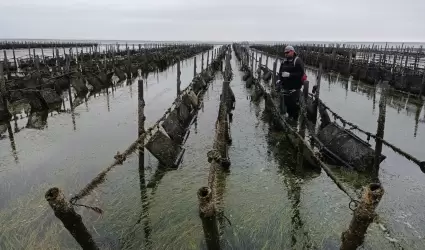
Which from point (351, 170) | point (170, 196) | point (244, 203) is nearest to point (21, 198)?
point (170, 196)

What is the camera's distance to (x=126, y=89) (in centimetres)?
2275

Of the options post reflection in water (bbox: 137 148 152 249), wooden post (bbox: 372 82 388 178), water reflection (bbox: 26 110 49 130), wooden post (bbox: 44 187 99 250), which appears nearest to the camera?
wooden post (bbox: 44 187 99 250)

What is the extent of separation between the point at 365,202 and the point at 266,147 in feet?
24.3

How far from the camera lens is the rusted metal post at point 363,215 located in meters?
3.09

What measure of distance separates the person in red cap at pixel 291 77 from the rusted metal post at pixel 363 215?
808 cm

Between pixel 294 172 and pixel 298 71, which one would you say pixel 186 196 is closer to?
pixel 294 172

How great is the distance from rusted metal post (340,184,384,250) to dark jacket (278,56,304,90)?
8083 millimetres

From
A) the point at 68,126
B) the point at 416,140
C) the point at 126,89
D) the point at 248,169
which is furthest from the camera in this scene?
the point at 126,89

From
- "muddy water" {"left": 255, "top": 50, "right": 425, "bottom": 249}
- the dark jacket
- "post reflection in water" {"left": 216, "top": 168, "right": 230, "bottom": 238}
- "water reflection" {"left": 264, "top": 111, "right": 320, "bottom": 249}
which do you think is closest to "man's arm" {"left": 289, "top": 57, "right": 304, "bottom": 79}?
the dark jacket

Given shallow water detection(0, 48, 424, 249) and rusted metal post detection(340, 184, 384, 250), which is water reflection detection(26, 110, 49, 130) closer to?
shallow water detection(0, 48, 424, 249)

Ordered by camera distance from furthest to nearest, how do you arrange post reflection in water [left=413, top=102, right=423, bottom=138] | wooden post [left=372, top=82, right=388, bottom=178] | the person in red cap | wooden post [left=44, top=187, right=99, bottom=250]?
post reflection in water [left=413, top=102, right=423, bottom=138], the person in red cap, wooden post [left=372, top=82, right=388, bottom=178], wooden post [left=44, top=187, right=99, bottom=250]

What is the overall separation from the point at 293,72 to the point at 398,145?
4028 mm

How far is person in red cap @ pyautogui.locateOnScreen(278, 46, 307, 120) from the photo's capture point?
1090 cm

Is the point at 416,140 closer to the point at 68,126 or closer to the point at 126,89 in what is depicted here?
the point at 68,126
